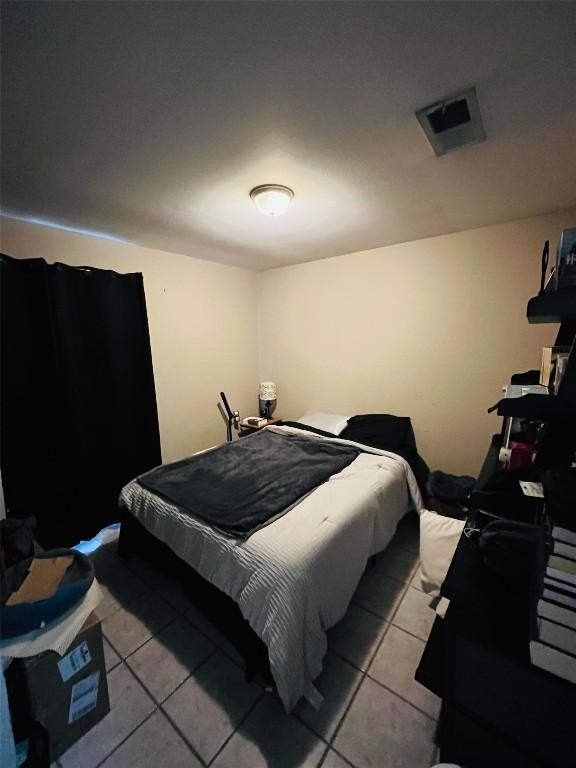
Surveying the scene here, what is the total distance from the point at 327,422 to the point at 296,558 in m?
1.76

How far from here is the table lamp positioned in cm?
358

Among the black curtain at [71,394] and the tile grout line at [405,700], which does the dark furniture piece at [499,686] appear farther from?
the black curtain at [71,394]

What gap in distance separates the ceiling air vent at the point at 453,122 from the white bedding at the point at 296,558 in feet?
5.98

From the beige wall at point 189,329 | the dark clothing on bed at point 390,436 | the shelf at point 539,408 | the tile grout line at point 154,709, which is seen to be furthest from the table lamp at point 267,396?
the shelf at point 539,408

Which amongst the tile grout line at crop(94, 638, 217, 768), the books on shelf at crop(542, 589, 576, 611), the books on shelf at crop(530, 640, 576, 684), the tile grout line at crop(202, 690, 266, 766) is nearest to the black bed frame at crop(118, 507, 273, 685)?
the tile grout line at crop(202, 690, 266, 766)

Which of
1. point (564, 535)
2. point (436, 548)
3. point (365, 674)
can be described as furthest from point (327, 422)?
point (564, 535)

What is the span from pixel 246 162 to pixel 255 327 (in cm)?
241

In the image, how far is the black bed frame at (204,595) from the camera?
1.31 meters

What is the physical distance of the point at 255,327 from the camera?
147 inches

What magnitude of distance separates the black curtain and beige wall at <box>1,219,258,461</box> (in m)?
0.25

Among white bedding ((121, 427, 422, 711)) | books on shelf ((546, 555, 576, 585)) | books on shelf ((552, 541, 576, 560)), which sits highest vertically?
books on shelf ((552, 541, 576, 560))

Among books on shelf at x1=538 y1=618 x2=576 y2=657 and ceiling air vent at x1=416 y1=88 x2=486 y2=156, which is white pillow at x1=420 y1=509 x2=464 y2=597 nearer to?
books on shelf at x1=538 y1=618 x2=576 y2=657

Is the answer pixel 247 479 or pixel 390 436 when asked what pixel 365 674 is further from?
pixel 390 436

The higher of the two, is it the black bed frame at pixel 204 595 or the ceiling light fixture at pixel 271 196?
the ceiling light fixture at pixel 271 196
